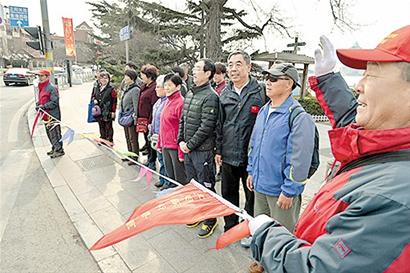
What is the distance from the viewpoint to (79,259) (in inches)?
116

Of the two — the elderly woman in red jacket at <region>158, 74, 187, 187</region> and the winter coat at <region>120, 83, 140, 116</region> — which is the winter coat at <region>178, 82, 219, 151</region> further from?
the winter coat at <region>120, 83, 140, 116</region>

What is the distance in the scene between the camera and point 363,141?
1.01 meters

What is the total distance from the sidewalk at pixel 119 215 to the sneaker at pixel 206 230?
0.06 metres

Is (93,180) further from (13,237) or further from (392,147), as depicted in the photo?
(392,147)

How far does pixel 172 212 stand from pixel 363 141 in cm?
112

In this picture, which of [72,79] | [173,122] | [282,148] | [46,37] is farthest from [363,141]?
[72,79]

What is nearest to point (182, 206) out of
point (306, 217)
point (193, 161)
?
point (306, 217)

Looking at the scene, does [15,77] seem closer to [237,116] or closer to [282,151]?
[237,116]

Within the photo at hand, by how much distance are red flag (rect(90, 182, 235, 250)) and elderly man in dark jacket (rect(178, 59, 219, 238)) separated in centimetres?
131

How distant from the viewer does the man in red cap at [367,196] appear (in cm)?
79

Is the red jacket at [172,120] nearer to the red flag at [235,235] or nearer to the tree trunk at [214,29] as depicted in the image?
the red flag at [235,235]

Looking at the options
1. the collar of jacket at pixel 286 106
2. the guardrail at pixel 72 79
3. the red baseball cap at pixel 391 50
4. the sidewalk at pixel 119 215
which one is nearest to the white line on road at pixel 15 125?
the sidewalk at pixel 119 215

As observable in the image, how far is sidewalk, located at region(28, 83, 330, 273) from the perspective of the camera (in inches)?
111

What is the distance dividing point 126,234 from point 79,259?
181 centimetres
